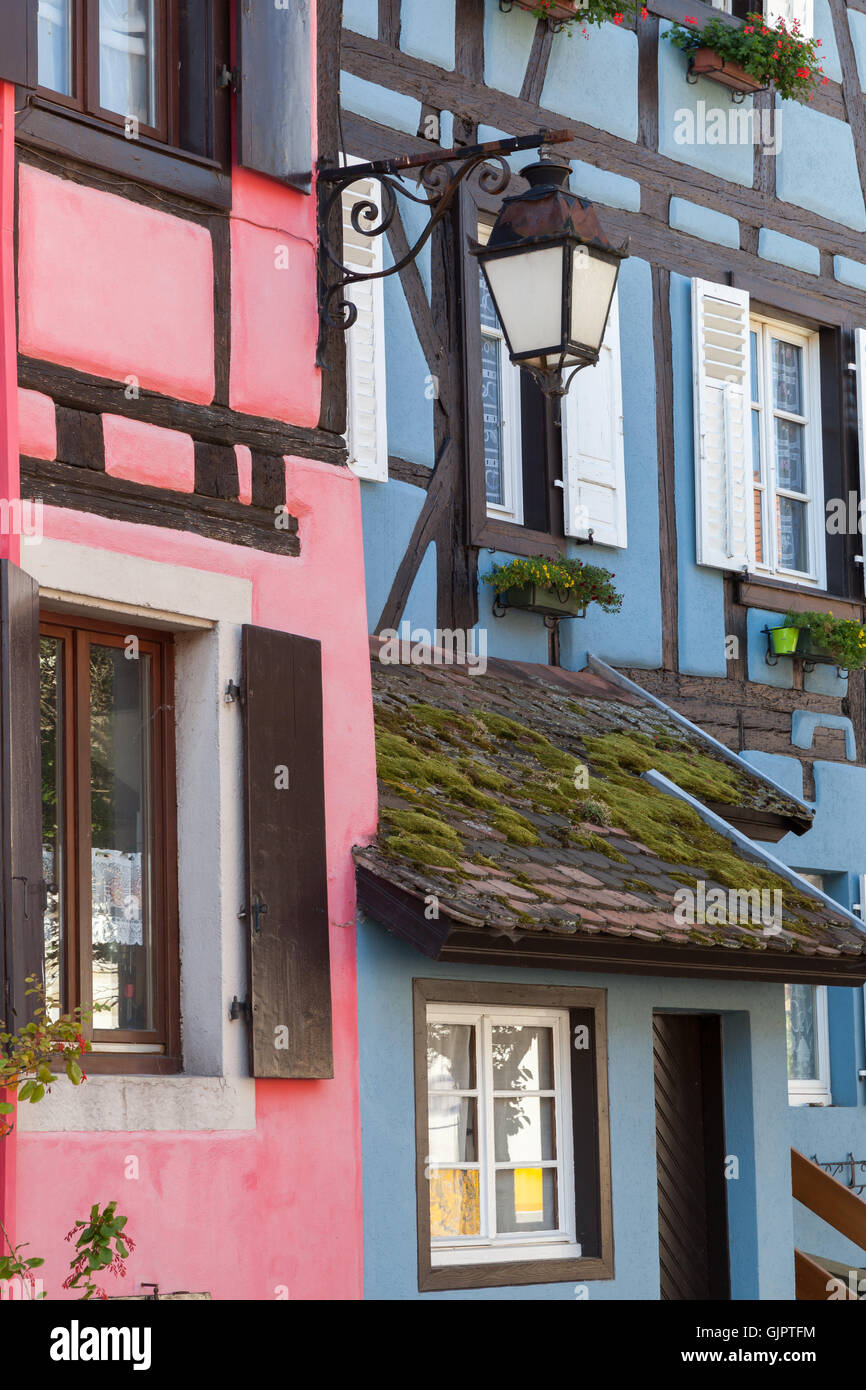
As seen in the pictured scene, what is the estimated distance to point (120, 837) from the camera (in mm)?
6602

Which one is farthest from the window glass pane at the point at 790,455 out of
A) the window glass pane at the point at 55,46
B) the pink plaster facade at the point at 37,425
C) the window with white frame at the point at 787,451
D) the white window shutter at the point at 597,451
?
the pink plaster facade at the point at 37,425

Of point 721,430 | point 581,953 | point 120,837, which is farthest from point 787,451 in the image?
point 120,837

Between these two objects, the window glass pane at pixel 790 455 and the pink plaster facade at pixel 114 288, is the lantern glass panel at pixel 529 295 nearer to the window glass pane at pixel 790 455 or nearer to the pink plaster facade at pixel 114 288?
the pink plaster facade at pixel 114 288

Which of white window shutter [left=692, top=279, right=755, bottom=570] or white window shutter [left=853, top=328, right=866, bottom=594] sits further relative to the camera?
white window shutter [left=853, top=328, right=866, bottom=594]

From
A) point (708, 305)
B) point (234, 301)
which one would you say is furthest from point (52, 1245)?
point (708, 305)

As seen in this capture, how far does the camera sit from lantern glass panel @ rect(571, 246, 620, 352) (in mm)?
7234

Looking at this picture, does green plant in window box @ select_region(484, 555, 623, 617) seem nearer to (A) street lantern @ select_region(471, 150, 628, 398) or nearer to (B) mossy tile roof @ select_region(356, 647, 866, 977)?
(B) mossy tile roof @ select_region(356, 647, 866, 977)

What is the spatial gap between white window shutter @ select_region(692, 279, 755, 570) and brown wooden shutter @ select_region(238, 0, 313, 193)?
4.07 metres

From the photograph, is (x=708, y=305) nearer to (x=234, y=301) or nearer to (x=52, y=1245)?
(x=234, y=301)

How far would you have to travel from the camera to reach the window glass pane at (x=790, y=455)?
11875 millimetres

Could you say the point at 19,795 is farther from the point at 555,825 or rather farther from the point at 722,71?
the point at 722,71

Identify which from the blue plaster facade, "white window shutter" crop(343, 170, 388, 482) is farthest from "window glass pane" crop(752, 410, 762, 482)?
"white window shutter" crop(343, 170, 388, 482)

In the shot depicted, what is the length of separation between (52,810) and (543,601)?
3950 millimetres

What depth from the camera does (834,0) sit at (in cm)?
1245
